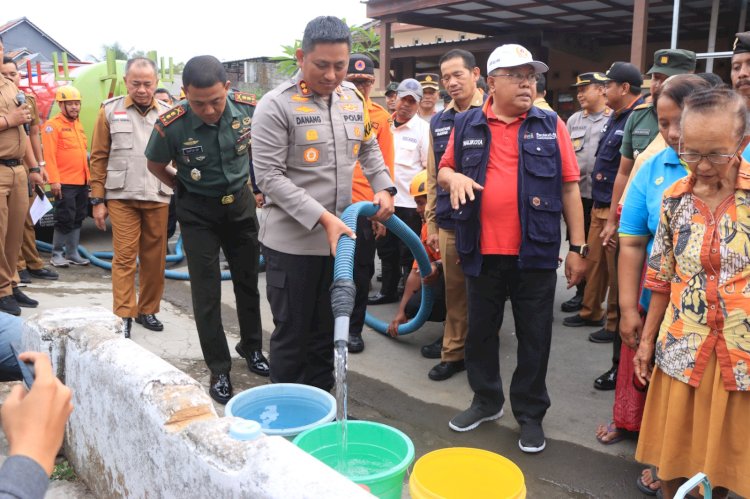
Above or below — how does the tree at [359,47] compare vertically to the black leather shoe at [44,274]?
above

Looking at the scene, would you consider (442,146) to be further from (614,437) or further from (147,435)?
(147,435)

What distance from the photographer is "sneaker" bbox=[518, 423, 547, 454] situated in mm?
3432

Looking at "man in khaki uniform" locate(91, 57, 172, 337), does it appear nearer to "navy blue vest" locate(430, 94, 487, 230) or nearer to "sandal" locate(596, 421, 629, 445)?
"navy blue vest" locate(430, 94, 487, 230)

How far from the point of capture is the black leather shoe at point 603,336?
198 inches

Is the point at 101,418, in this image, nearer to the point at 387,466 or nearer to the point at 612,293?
the point at 387,466

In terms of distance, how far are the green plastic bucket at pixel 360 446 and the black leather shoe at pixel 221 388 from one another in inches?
73.5

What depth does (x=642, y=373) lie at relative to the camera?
269 cm

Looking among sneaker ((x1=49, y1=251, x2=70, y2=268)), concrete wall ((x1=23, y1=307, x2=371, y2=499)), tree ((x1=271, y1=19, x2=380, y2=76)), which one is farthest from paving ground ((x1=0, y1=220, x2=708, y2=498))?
tree ((x1=271, y1=19, x2=380, y2=76))

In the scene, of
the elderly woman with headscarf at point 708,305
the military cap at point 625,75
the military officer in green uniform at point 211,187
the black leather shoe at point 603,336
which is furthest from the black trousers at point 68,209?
the elderly woman with headscarf at point 708,305

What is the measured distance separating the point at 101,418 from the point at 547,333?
2.20 metres

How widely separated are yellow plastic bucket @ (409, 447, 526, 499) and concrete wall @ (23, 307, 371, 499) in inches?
21.8

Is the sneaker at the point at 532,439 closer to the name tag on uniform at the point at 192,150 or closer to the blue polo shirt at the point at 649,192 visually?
the blue polo shirt at the point at 649,192

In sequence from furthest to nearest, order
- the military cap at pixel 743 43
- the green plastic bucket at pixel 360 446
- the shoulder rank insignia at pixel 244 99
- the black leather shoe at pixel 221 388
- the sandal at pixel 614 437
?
the shoulder rank insignia at pixel 244 99 → the black leather shoe at pixel 221 388 → the sandal at pixel 614 437 → the military cap at pixel 743 43 → the green plastic bucket at pixel 360 446

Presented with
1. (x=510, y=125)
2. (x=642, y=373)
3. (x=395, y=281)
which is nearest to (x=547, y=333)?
(x=642, y=373)
